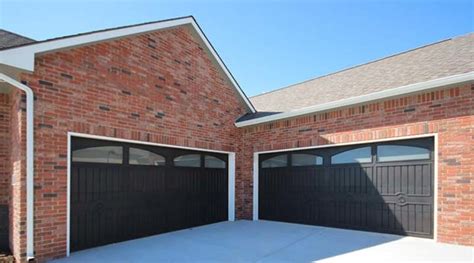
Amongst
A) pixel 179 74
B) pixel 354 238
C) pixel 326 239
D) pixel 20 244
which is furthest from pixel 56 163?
pixel 354 238

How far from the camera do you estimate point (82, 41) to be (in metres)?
6.24

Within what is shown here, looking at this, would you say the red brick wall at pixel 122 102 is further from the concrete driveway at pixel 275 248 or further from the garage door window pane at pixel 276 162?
the concrete driveway at pixel 275 248

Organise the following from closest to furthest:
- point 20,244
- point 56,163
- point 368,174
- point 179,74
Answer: point 20,244 → point 56,163 → point 368,174 → point 179,74

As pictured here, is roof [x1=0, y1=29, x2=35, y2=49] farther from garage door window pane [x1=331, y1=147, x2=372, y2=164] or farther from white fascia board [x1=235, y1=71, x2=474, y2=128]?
garage door window pane [x1=331, y1=147, x2=372, y2=164]

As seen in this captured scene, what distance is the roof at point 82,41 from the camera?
5285 mm

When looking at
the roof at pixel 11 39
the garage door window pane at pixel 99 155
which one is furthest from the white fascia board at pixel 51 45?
the roof at pixel 11 39

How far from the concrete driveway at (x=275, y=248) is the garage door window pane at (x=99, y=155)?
5.95 ft

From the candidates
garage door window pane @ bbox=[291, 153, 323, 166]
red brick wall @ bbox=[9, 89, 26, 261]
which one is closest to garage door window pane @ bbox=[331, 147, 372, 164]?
garage door window pane @ bbox=[291, 153, 323, 166]

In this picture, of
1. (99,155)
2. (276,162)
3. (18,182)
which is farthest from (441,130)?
(18,182)

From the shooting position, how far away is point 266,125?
9.88 m

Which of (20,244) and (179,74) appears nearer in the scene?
(20,244)

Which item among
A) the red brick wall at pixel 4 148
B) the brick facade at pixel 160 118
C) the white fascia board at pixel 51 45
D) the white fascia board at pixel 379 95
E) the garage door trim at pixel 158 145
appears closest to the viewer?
the white fascia board at pixel 51 45

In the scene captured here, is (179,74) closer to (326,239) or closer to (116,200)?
(116,200)

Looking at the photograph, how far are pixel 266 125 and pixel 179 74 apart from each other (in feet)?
10.6
